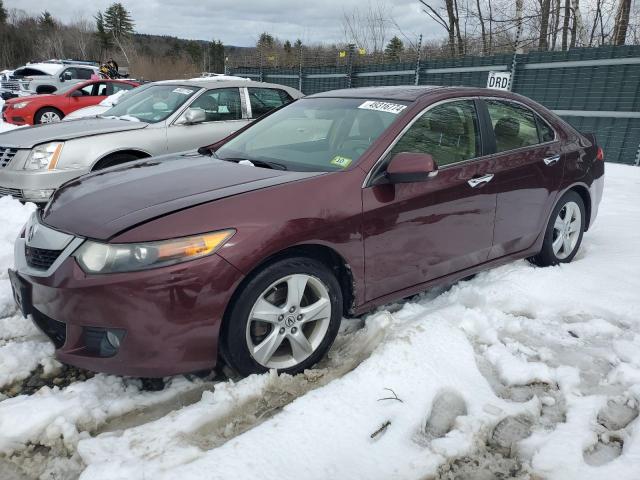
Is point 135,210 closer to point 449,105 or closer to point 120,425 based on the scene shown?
point 120,425

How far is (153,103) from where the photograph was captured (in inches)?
246

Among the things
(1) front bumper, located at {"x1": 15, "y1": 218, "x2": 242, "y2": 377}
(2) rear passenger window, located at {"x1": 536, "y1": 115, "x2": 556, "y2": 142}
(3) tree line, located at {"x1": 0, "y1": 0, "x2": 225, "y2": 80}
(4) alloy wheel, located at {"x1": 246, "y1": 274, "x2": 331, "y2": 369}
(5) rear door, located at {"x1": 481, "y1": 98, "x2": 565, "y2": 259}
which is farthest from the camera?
(3) tree line, located at {"x1": 0, "y1": 0, "x2": 225, "y2": 80}

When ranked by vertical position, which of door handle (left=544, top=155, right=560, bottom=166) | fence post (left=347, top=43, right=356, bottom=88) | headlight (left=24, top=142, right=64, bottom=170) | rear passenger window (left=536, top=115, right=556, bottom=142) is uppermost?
fence post (left=347, top=43, right=356, bottom=88)

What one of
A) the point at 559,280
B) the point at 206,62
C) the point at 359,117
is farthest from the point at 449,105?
the point at 206,62

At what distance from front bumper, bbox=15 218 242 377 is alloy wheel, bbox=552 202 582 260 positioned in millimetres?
3029

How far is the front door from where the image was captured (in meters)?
2.85

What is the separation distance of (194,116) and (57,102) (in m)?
7.89

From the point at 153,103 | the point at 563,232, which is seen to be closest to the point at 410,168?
the point at 563,232

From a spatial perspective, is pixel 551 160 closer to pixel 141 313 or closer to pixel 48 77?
pixel 141 313

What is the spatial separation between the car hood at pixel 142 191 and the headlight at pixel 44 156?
234 centimetres

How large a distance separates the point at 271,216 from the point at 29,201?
3.84m

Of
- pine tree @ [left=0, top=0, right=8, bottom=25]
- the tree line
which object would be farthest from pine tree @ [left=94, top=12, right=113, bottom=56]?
pine tree @ [left=0, top=0, right=8, bottom=25]

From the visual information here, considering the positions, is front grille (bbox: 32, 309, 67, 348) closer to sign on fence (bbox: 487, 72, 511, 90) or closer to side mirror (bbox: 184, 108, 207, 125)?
side mirror (bbox: 184, 108, 207, 125)

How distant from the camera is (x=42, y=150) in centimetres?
513
